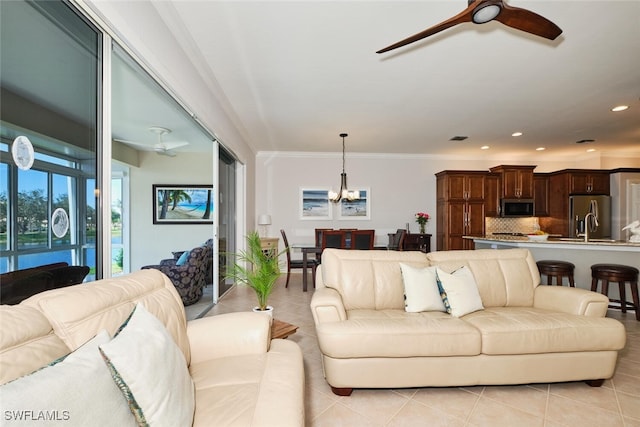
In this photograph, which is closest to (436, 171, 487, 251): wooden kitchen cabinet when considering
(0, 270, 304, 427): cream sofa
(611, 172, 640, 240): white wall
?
(611, 172, 640, 240): white wall

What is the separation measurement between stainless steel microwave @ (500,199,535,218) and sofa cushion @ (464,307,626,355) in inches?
186

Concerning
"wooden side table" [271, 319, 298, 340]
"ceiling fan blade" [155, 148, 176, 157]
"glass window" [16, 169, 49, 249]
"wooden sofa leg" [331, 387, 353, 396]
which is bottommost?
"wooden sofa leg" [331, 387, 353, 396]

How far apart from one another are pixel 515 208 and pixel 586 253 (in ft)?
8.70

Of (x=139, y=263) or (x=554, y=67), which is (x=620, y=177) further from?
(x=139, y=263)

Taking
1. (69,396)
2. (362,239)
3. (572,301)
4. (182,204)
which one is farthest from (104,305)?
(182,204)

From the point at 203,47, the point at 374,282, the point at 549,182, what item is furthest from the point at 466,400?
the point at 549,182

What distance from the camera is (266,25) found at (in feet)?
7.53

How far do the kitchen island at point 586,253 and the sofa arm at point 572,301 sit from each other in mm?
1770

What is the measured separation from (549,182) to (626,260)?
3.54m

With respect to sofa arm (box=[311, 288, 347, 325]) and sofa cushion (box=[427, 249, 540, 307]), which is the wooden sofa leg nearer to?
sofa arm (box=[311, 288, 347, 325])

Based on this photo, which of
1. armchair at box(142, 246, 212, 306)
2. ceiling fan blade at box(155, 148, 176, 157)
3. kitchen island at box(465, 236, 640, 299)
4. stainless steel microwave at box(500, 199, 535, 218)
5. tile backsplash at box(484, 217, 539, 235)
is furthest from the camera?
tile backsplash at box(484, 217, 539, 235)

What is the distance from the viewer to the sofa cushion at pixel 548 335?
6.33 feet

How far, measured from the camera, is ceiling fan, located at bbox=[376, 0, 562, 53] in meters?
1.60

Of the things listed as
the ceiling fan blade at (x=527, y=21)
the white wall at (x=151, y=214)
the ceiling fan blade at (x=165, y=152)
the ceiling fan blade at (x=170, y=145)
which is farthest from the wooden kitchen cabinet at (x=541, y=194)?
the ceiling fan blade at (x=165, y=152)
